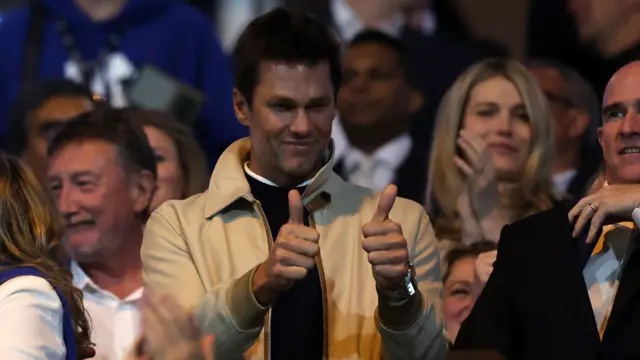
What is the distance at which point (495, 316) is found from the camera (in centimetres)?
254

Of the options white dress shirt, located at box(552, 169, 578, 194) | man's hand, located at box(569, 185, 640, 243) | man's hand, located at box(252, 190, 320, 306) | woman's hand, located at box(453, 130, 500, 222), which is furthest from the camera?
white dress shirt, located at box(552, 169, 578, 194)

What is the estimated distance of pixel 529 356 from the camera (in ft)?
8.15

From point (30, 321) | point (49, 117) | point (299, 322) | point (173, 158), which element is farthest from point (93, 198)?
point (30, 321)

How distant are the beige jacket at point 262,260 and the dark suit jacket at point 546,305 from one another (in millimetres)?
106

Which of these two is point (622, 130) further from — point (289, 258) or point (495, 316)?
point (289, 258)

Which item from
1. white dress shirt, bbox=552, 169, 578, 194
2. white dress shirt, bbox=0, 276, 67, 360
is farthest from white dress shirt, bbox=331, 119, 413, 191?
white dress shirt, bbox=0, 276, 67, 360

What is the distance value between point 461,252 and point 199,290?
1.13 m

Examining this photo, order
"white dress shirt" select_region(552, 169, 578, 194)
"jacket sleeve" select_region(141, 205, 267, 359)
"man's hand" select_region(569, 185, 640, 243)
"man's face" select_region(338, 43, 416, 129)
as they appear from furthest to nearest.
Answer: "man's face" select_region(338, 43, 416, 129), "white dress shirt" select_region(552, 169, 578, 194), "man's hand" select_region(569, 185, 640, 243), "jacket sleeve" select_region(141, 205, 267, 359)

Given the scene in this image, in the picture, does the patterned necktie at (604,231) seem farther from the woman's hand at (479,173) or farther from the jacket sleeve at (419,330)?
the woman's hand at (479,173)

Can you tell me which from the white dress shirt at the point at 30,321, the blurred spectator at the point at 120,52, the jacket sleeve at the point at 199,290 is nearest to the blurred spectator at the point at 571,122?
the blurred spectator at the point at 120,52

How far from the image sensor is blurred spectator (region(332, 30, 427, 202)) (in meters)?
4.23

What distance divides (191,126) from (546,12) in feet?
3.89

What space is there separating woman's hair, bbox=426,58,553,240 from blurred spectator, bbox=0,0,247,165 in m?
0.69

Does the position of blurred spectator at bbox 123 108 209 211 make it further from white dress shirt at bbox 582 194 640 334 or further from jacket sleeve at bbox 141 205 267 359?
white dress shirt at bbox 582 194 640 334
